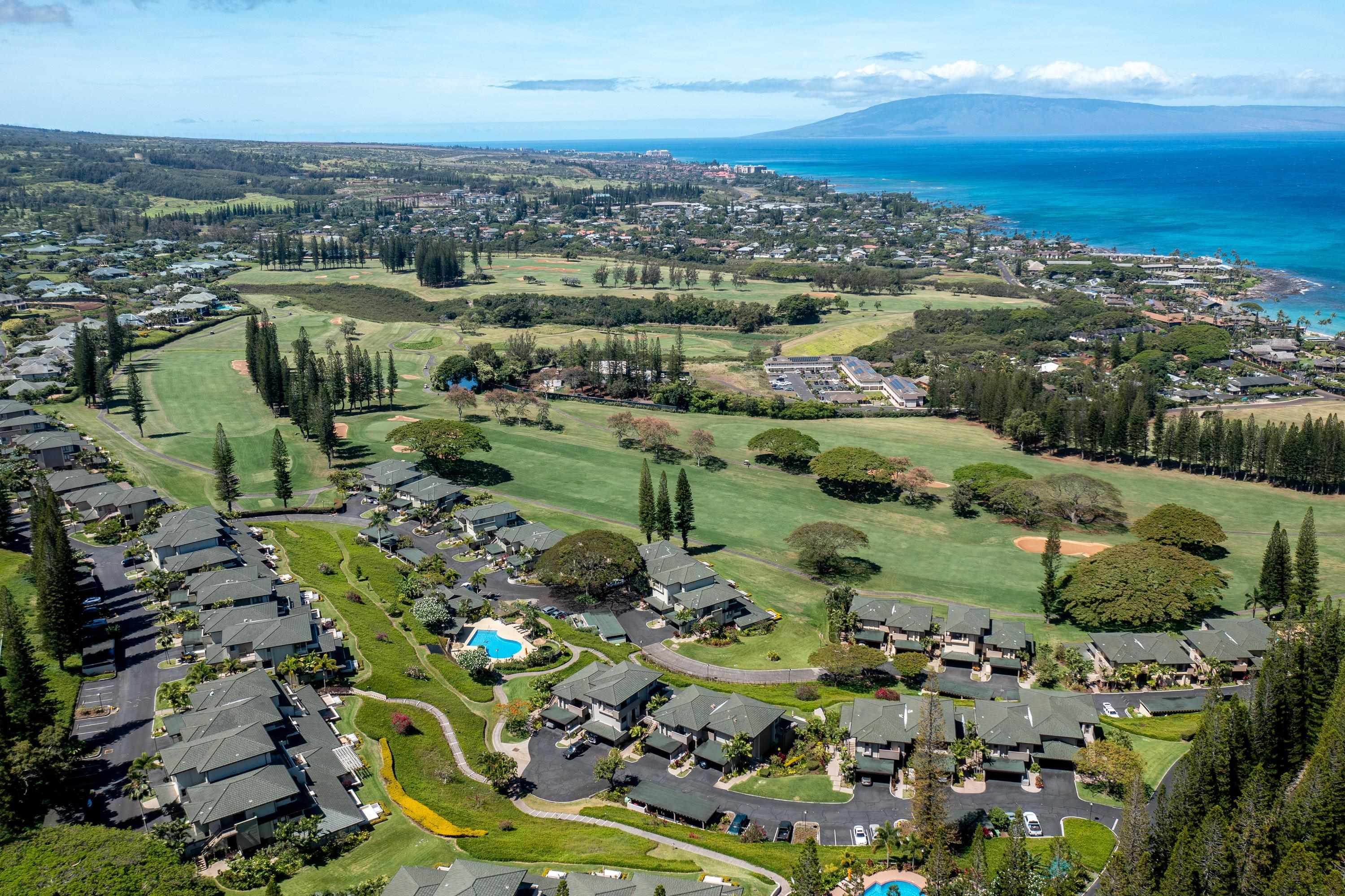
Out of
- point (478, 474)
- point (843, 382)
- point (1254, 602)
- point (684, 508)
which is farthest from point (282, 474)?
point (843, 382)

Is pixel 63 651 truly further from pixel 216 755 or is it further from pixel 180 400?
pixel 180 400

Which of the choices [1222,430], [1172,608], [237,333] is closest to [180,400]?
[237,333]

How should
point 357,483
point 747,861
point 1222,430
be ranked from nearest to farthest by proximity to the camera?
point 747,861, point 357,483, point 1222,430

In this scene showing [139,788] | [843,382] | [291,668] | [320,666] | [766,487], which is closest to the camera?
[139,788]

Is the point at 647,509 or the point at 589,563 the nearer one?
the point at 589,563

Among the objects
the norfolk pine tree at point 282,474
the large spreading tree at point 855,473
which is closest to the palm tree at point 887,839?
the large spreading tree at point 855,473

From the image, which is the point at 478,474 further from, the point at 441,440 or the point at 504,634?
the point at 504,634

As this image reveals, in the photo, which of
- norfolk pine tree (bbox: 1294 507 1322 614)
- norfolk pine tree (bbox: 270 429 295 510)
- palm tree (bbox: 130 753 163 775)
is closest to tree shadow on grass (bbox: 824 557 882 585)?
norfolk pine tree (bbox: 1294 507 1322 614)

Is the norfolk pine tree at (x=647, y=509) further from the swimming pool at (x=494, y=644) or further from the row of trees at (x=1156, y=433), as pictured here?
the row of trees at (x=1156, y=433)

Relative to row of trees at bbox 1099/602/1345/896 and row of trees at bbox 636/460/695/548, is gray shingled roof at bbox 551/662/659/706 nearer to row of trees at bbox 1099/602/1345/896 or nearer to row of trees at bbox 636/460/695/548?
row of trees at bbox 636/460/695/548
